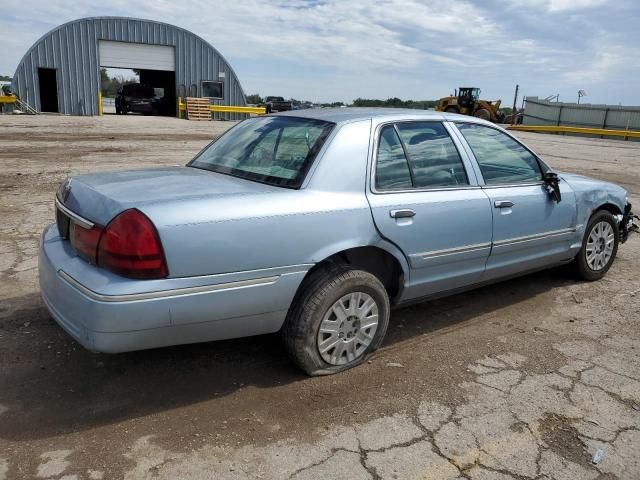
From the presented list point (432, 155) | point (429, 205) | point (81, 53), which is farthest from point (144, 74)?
point (429, 205)

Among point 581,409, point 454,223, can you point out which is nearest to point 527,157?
point 454,223

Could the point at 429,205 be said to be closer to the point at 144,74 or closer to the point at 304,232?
the point at 304,232

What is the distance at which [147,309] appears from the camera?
255 centimetres

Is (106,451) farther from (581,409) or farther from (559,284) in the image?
(559,284)

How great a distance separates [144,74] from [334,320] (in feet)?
137

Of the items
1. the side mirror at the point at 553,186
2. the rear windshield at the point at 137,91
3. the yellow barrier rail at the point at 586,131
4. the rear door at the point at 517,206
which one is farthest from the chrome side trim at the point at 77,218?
the yellow barrier rail at the point at 586,131

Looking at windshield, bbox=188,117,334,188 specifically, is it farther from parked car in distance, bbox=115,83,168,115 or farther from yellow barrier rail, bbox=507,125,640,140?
yellow barrier rail, bbox=507,125,640,140

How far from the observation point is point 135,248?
253 cm

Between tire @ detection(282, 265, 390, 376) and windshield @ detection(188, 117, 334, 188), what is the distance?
2.00ft

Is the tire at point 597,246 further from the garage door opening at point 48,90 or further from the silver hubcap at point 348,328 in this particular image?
the garage door opening at point 48,90

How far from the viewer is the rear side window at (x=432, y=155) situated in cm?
358

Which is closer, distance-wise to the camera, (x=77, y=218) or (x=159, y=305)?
(x=159, y=305)

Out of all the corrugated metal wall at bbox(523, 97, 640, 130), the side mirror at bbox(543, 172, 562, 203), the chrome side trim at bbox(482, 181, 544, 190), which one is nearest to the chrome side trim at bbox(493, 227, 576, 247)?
the side mirror at bbox(543, 172, 562, 203)

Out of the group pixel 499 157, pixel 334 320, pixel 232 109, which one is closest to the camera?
pixel 334 320
